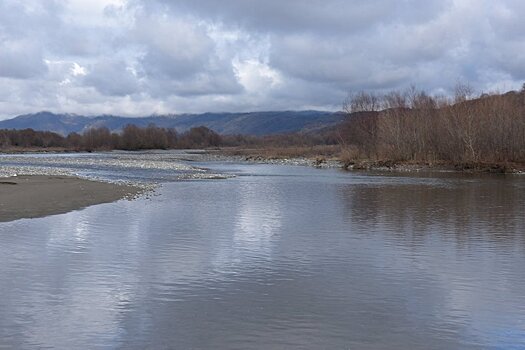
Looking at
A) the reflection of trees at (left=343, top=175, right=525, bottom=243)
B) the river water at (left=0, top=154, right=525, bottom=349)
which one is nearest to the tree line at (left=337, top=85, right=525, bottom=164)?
the reflection of trees at (left=343, top=175, right=525, bottom=243)

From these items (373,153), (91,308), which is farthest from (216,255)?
(373,153)

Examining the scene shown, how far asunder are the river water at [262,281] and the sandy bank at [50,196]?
2123 millimetres

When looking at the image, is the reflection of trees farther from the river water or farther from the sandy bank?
the sandy bank

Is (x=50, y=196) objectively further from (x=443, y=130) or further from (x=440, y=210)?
(x=443, y=130)

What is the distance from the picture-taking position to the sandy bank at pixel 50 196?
24923mm

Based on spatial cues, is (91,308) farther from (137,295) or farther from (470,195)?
(470,195)

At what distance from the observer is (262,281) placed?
522 inches

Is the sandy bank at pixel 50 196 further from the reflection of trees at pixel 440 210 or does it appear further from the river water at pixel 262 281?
the reflection of trees at pixel 440 210

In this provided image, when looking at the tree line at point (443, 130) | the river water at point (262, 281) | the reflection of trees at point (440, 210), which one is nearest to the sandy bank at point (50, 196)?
the river water at point (262, 281)

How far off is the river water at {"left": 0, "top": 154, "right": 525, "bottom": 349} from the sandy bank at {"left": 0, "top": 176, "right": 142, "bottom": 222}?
6.97 ft

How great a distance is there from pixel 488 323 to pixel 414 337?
1.79 m

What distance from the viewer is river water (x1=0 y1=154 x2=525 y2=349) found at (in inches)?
377

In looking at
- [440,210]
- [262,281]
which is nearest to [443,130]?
[440,210]

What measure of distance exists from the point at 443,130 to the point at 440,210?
169 ft
